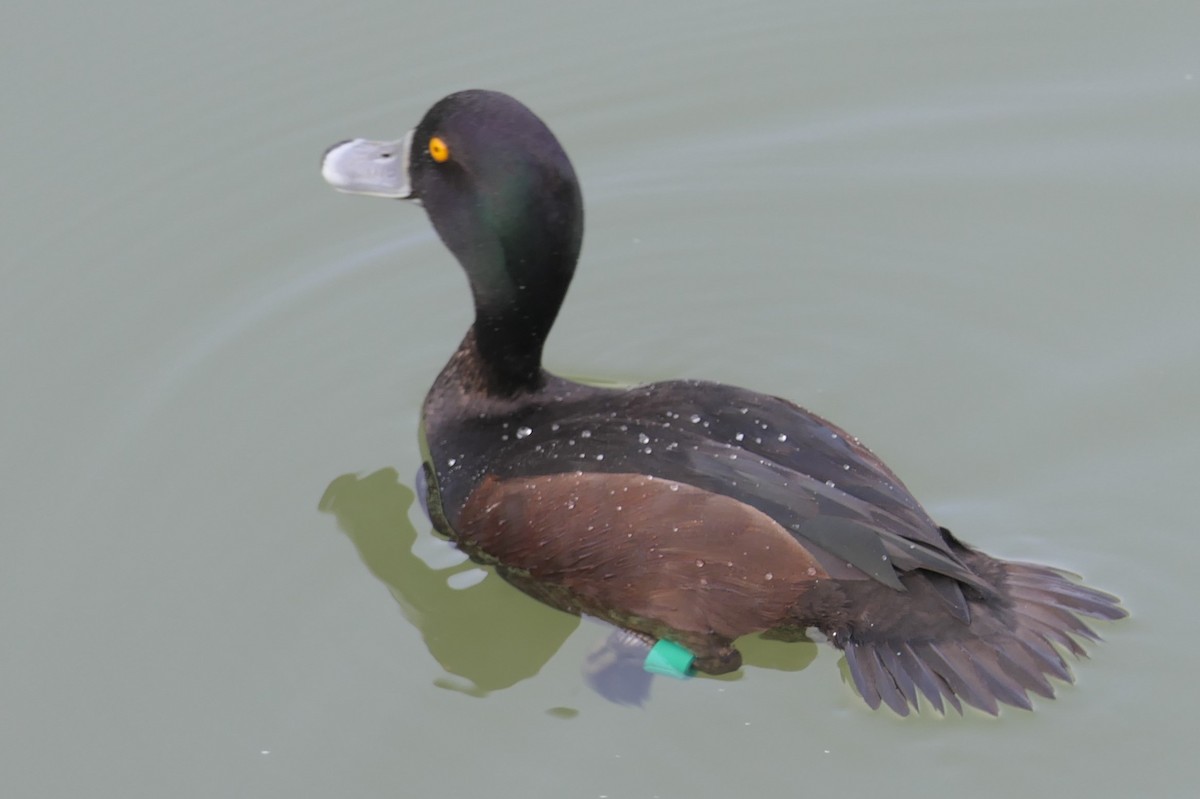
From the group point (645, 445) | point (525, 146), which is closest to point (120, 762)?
point (645, 445)

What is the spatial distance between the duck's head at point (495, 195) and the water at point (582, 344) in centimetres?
82

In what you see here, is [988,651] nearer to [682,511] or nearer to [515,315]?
[682,511]

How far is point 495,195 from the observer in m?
5.58

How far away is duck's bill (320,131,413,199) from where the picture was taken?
6.00 meters

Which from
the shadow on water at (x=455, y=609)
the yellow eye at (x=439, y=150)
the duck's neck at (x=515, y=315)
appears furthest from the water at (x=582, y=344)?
the yellow eye at (x=439, y=150)

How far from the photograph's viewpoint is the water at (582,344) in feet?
17.1

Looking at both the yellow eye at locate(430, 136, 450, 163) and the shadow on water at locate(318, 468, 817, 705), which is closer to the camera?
Answer: the shadow on water at locate(318, 468, 817, 705)

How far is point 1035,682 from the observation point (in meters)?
4.95

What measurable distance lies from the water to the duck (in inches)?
7.3

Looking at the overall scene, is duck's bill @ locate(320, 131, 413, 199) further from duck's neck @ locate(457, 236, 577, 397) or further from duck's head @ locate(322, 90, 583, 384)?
duck's neck @ locate(457, 236, 577, 397)

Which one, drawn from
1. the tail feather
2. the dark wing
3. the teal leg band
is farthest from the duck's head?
the tail feather

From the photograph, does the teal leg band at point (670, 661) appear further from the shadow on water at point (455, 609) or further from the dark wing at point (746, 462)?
the dark wing at point (746, 462)

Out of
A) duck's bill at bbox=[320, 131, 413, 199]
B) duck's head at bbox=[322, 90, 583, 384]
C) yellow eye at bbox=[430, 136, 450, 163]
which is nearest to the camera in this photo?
duck's head at bbox=[322, 90, 583, 384]

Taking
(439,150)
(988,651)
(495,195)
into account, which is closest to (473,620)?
(495,195)
